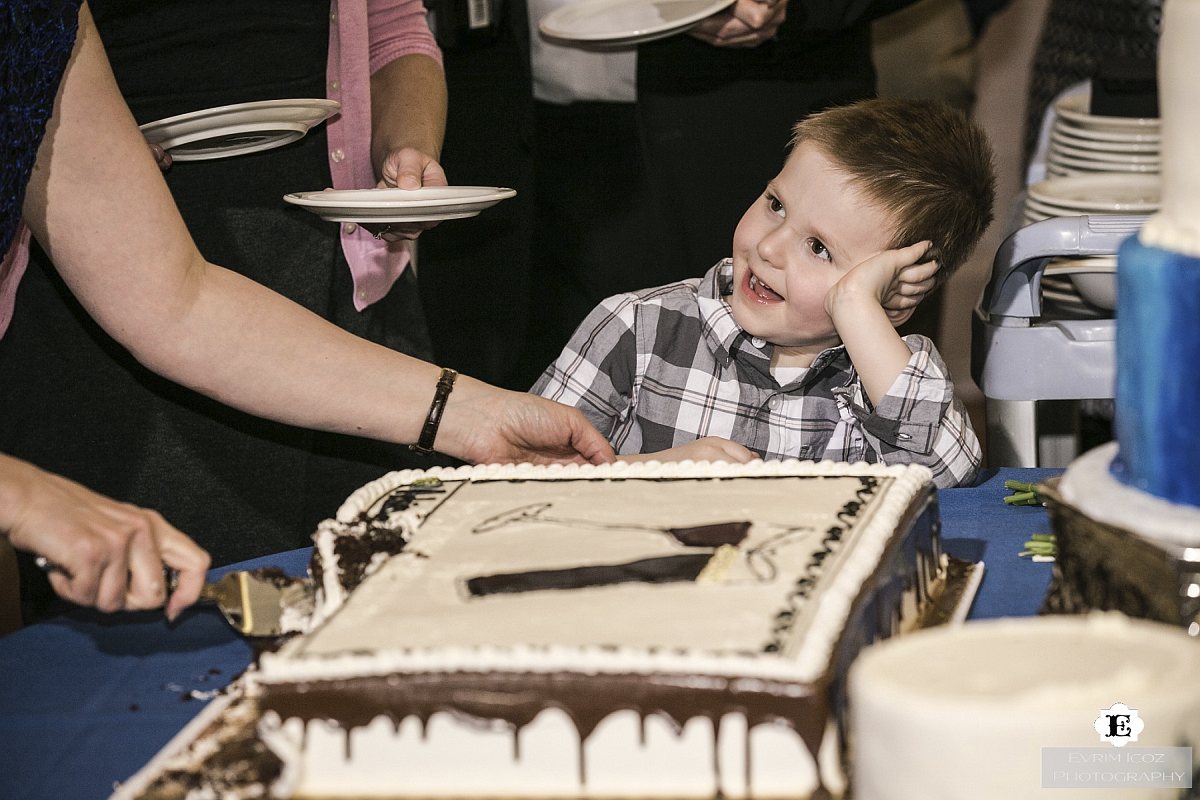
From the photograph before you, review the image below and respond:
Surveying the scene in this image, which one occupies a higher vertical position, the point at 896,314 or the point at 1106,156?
the point at 1106,156

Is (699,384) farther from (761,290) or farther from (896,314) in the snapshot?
(896,314)

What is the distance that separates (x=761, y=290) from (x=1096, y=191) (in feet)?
3.02

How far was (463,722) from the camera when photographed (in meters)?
1.16

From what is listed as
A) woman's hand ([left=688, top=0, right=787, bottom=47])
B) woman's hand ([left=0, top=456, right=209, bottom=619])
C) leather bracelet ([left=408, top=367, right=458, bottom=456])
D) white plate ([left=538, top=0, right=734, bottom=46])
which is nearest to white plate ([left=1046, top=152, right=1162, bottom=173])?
woman's hand ([left=688, top=0, right=787, bottom=47])

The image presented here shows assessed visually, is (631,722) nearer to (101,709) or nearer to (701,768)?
(701,768)

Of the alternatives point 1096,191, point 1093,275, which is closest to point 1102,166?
point 1096,191

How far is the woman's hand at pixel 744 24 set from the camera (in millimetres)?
2980

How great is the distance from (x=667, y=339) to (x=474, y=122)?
4.08ft

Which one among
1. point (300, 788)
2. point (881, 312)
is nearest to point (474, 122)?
point (881, 312)

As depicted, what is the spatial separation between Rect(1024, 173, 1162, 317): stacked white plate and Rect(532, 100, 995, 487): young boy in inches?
8.4

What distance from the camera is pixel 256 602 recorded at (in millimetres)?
1525

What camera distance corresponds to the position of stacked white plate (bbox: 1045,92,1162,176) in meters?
2.92

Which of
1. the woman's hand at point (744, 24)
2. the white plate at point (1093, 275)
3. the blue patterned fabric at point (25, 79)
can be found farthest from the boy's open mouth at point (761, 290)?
the blue patterned fabric at point (25, 79)

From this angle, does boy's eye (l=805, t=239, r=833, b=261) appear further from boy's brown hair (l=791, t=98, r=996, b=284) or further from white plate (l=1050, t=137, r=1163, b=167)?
white plate (l=1050, t=137, r=1163, b=167)
